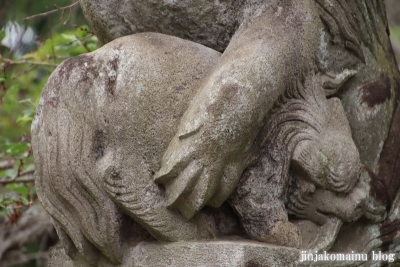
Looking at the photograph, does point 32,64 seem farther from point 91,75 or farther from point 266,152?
point 266,152

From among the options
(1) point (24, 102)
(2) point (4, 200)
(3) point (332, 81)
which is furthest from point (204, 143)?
(1) point (24, 102)

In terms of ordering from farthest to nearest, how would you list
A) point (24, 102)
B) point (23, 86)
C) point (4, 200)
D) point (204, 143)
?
point (23, 86), point (24, 102), point (4, 200), point (204, 143)

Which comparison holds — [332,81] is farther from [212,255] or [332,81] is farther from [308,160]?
[212,255]

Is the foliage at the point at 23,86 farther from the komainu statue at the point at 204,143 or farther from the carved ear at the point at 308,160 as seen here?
the carved ear at the point at 308,160

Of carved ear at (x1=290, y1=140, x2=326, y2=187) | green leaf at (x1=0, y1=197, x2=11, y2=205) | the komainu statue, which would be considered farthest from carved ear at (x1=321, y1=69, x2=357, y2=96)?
green leaf at (x1=0, y1=197, x2=11, y2=205)

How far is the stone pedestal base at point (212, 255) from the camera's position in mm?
1640

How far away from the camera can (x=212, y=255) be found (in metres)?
1.65

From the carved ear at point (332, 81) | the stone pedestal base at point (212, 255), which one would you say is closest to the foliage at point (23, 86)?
the stone pedestal base at point (212, 255)

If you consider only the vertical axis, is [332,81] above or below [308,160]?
above

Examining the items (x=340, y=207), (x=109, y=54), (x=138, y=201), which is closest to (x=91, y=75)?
(x=109, y=54)

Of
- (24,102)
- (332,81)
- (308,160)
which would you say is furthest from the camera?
(24,102)

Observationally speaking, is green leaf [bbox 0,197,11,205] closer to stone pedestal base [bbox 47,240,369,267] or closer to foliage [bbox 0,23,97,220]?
foliage [bbox 0,23,97,220]

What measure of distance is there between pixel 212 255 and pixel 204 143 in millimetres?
291

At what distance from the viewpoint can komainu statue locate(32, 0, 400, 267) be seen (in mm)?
1662
